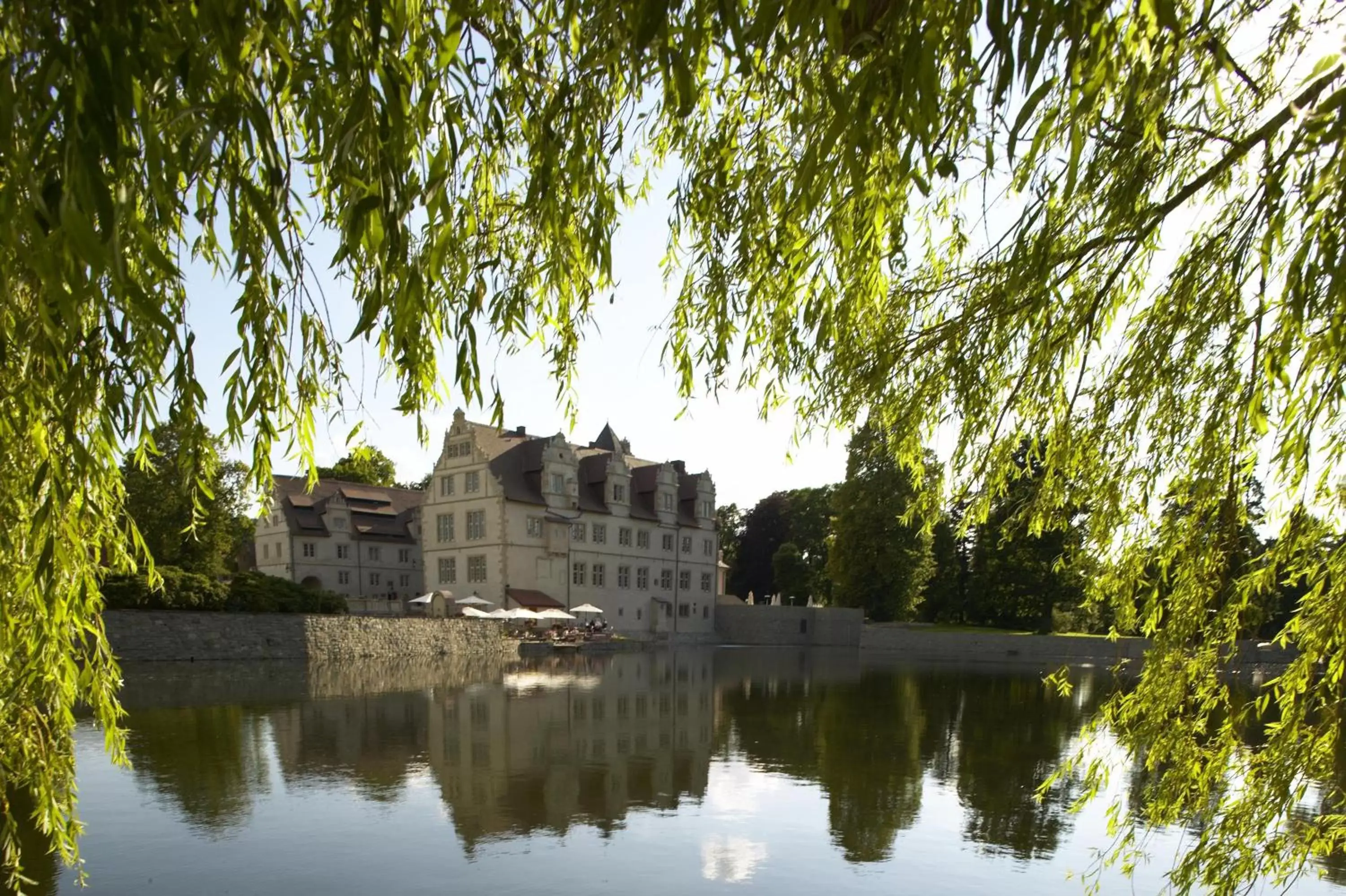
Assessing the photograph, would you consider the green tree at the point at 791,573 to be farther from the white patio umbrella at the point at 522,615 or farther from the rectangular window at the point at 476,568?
the white patio umbrella at the point at 522,615

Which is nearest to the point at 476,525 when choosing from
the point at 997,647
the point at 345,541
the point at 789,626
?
the point at 345,541

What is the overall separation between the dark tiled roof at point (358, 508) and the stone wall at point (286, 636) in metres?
20.6

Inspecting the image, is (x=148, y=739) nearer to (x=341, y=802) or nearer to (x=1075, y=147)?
(x=341, y=802)

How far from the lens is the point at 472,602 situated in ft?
149

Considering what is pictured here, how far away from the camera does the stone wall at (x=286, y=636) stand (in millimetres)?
28766

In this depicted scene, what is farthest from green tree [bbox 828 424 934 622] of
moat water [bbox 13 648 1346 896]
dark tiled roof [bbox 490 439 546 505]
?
moat water [bbox 13 648 1346 896]

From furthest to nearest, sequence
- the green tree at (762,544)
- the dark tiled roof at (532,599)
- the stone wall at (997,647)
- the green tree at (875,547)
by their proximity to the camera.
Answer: the green tree at (762,544) < the green tree at (875,547) < the dark tiled roof at (532,599) < the stone wall at (997,647)

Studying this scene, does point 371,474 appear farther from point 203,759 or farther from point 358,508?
point 203,759

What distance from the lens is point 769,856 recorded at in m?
10.8

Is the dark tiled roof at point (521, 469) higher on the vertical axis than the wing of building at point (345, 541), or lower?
higher

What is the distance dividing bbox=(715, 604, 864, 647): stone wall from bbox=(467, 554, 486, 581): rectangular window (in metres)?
16.3

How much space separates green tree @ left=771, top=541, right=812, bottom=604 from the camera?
69.1 meters

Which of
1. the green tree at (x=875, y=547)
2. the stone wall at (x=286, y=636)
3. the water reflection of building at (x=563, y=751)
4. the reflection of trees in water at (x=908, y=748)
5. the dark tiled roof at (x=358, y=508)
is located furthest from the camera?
the dark tiled roof at (x=358, y=508)

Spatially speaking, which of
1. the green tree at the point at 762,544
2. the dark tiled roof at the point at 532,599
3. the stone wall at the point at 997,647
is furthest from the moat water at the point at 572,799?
the green tree at the point at 762,544
